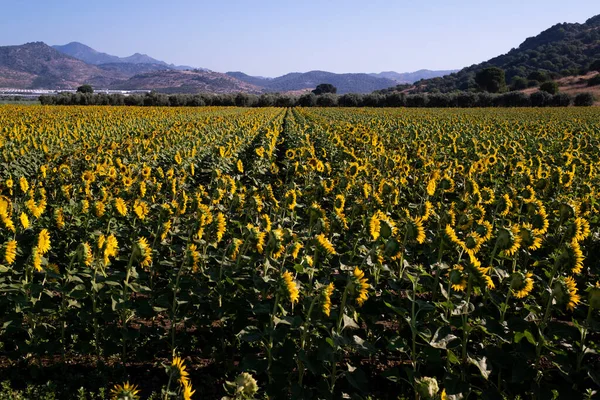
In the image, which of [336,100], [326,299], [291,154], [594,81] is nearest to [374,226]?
[326,299]

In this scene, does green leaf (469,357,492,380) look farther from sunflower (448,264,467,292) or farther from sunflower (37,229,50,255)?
sunflower (37,229,50,255)

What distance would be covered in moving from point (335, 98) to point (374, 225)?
6774 centimetres

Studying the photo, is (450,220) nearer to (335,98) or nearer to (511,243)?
(511,243)

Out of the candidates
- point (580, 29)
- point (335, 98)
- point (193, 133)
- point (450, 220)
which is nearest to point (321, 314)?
point (450, 220)

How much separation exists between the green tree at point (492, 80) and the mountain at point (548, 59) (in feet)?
23.5

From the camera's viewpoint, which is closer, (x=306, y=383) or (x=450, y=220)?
(x=306, y=383)

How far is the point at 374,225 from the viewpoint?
3709 mm

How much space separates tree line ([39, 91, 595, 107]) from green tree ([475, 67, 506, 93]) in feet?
145

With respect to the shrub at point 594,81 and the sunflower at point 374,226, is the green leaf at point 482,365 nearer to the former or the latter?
the sunflower at point 374,226

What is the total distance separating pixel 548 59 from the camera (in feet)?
490

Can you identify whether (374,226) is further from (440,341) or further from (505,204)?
(505,204)

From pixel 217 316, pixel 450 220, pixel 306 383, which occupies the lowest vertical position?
pixel 306 383

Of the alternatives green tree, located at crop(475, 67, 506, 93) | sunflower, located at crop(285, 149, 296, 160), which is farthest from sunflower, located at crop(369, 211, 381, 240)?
green tree, located at crop(475, 67, 506, 93)

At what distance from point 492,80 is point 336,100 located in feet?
182
